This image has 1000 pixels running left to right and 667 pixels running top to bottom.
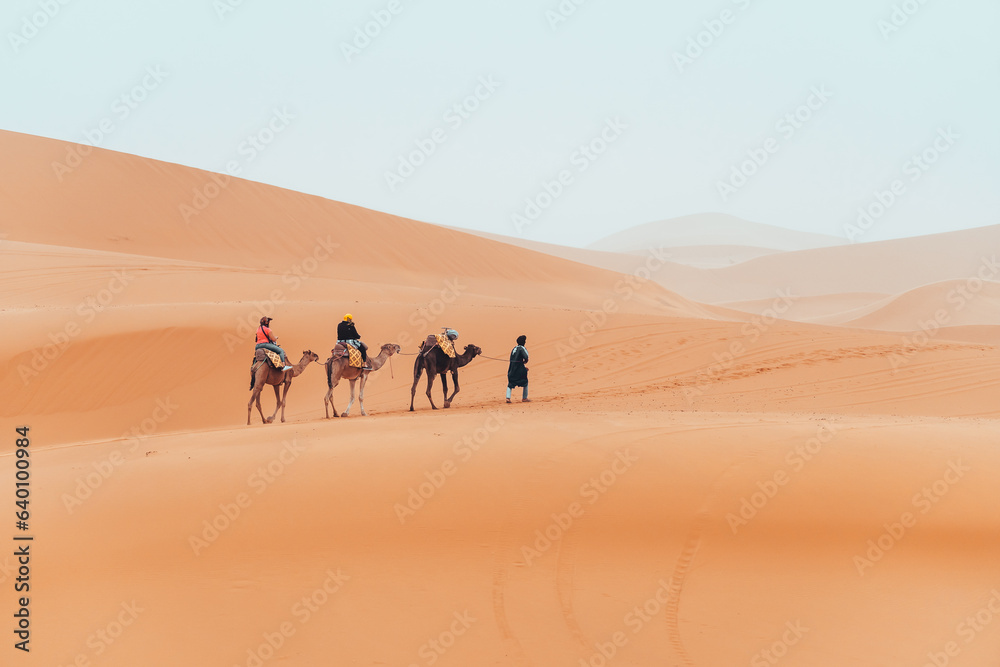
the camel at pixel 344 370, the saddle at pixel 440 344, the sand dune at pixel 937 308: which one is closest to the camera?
the camel at pixel 344 370

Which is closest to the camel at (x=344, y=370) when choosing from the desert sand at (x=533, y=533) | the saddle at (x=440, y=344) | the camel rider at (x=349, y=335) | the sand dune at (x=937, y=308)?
the camel rider at (x=349, y=335)

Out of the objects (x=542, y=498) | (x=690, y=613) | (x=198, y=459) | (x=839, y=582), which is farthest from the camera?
(x=198, y=459)

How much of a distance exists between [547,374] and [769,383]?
473 centimetres

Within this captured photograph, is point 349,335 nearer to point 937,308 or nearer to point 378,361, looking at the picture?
point 378,361

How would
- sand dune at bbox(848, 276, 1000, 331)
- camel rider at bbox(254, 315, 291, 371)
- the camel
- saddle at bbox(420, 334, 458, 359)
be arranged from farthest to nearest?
sand dune at bbox(848, 276, 1000, 331)
saddle at bbox(420, 334, 458, 359)
the camel
camel rider at bbox(254, 315, 291, 371)

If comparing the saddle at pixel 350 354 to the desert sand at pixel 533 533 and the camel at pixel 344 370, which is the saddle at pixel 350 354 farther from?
the desert sand at pixel 533 533

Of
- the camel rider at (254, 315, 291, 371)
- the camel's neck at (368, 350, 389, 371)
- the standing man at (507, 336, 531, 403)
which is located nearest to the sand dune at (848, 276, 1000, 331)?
the standing man at (507, 336, 531, 403)

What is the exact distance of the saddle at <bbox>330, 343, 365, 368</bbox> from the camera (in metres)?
12.6

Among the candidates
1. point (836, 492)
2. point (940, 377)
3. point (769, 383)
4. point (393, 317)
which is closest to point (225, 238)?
point (393, 317)

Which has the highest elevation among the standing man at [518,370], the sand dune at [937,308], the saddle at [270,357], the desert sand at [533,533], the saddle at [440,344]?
the sand dune at [937,308]

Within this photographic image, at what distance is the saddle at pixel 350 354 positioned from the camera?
12648 millimetres

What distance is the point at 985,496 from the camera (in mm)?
7918

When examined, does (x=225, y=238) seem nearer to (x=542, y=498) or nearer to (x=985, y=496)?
(x=542, y=498)

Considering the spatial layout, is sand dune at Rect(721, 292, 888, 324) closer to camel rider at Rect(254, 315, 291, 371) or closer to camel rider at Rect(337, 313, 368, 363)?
camel rider at Rect(337, 313, 368, 363)
